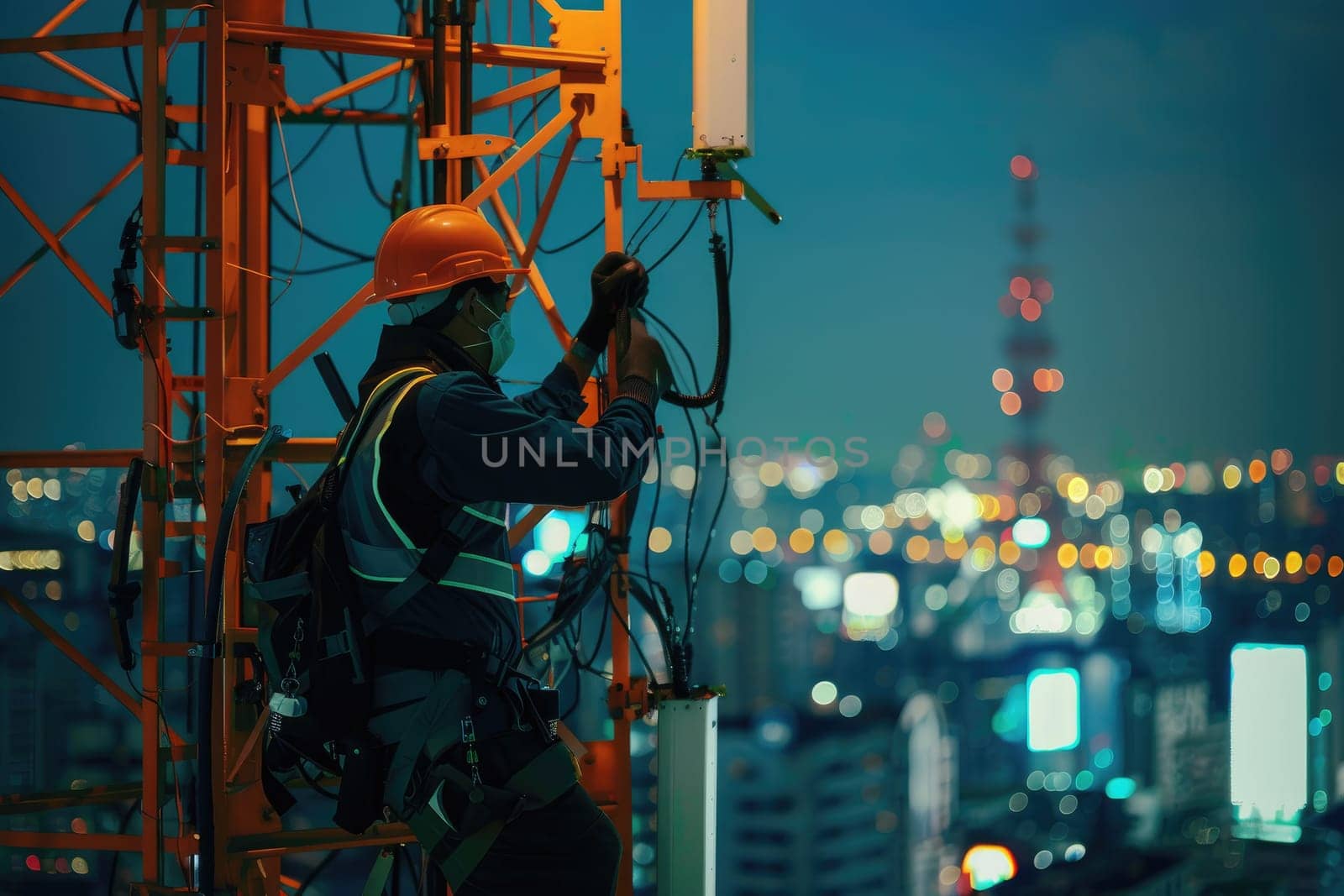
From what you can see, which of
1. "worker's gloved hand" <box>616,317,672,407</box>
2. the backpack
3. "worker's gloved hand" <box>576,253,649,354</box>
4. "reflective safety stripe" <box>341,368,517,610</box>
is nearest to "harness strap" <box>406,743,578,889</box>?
the backpack

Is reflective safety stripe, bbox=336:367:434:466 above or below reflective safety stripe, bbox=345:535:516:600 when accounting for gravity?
above

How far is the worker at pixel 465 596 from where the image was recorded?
89.6 inches

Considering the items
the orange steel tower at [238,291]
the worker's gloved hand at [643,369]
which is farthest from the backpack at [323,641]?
the orange steel tower at [238,291]

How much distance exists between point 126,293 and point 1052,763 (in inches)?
1375

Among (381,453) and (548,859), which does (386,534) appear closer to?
(381,453)

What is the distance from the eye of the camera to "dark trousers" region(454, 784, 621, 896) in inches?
94.7

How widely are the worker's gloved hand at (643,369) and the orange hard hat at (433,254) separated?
0.33m

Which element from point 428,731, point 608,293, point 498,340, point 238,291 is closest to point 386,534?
point 428,731

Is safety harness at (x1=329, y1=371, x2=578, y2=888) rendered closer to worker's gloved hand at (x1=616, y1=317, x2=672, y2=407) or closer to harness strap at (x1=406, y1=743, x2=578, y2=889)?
harness strap at (x1=406, y1=743, x2=578, y2=889)

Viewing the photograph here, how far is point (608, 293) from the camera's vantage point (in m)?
2.77

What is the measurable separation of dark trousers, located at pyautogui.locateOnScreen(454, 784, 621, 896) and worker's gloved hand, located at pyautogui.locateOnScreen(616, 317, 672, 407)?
2.71ft

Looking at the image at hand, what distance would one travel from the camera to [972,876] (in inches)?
1129

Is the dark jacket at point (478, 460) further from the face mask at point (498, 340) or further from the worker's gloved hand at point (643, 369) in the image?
the face mask at point (498, 340)

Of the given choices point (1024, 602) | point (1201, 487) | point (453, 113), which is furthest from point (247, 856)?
point (1024, 602)
